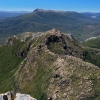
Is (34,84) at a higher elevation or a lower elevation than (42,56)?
lower

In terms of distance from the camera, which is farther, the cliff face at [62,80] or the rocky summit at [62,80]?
the cliff face at [62,80]

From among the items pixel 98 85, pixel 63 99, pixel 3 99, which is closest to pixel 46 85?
pixel 63 99

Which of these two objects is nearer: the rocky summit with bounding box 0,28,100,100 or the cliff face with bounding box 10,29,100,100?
the rocky summit with bounding box 0,28,100,100

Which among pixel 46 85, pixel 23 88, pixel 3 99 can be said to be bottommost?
pixel 23 88

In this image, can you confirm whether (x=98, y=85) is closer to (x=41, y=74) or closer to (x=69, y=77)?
(x=69, y=77)

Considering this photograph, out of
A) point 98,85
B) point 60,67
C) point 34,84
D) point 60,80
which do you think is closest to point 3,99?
point 98,85

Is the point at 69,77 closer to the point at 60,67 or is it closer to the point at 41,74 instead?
the point at 60,67

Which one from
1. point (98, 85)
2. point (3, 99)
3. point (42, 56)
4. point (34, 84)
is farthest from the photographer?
point (42, 56)

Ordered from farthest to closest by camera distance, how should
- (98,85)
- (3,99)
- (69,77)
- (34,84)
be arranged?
(34,84) → (69,77) → (98,85) → (3,99)

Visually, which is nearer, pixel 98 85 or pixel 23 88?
pixel 98 85
